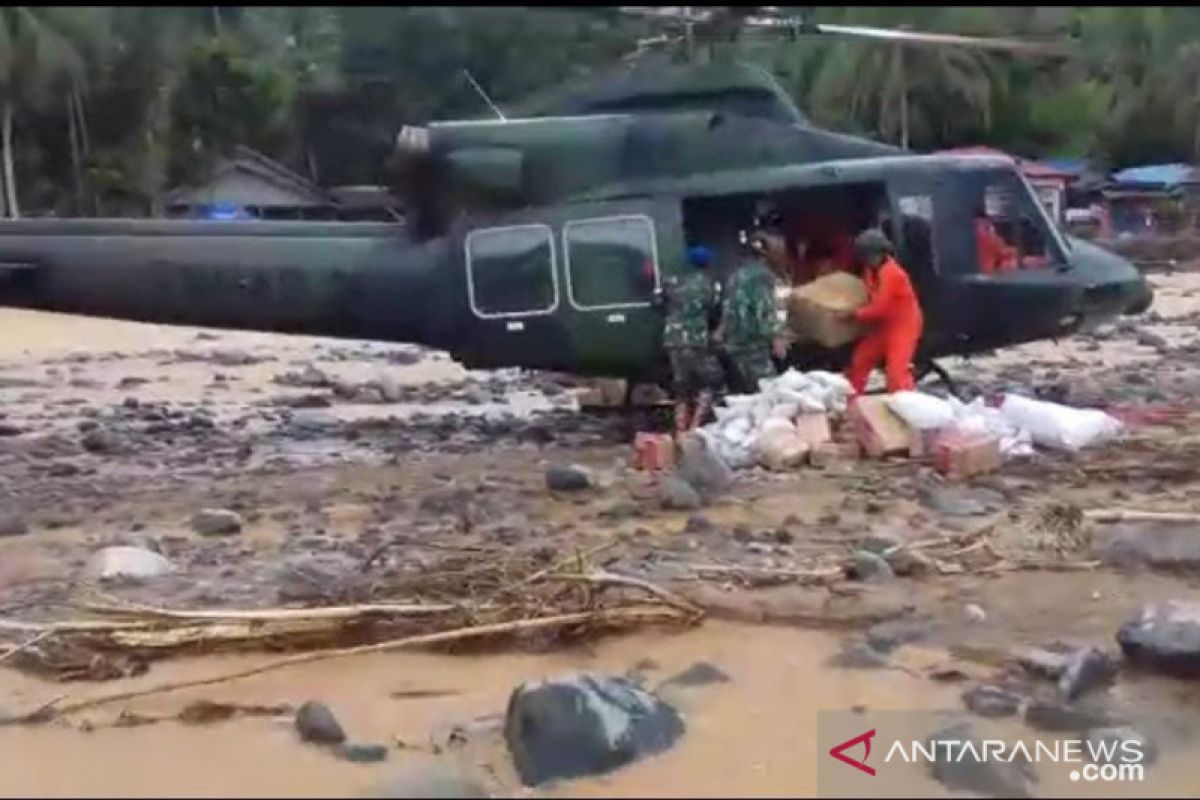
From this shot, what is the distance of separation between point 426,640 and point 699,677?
96 centimetres

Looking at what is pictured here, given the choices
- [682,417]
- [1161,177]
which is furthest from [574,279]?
[1161,177]

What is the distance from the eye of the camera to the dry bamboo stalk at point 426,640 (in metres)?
6.05

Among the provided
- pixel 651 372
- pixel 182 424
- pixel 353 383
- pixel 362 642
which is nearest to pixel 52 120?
pixel 353 383


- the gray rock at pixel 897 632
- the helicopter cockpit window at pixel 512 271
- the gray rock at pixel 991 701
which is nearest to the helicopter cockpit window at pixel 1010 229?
the helicopter cockpit window at pixel 512 271

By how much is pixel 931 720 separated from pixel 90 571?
4017 mm

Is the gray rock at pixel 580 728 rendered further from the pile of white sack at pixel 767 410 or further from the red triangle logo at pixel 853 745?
the pile of white sack at pixel 767 410

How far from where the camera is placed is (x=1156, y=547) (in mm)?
7395

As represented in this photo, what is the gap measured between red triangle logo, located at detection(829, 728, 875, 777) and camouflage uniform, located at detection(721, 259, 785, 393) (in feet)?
19.1

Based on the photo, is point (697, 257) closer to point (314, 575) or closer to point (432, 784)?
point (314, 575)

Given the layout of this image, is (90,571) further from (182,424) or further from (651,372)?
(182,424)

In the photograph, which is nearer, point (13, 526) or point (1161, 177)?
point (13, 526)

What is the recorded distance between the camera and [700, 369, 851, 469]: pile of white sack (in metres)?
10.1

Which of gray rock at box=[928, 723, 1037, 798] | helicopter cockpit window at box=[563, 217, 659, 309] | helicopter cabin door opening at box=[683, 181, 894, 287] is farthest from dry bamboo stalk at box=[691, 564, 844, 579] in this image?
helicopter cabin door opening at box=[683, 181, 894, 287]

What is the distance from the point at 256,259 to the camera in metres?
11.4
